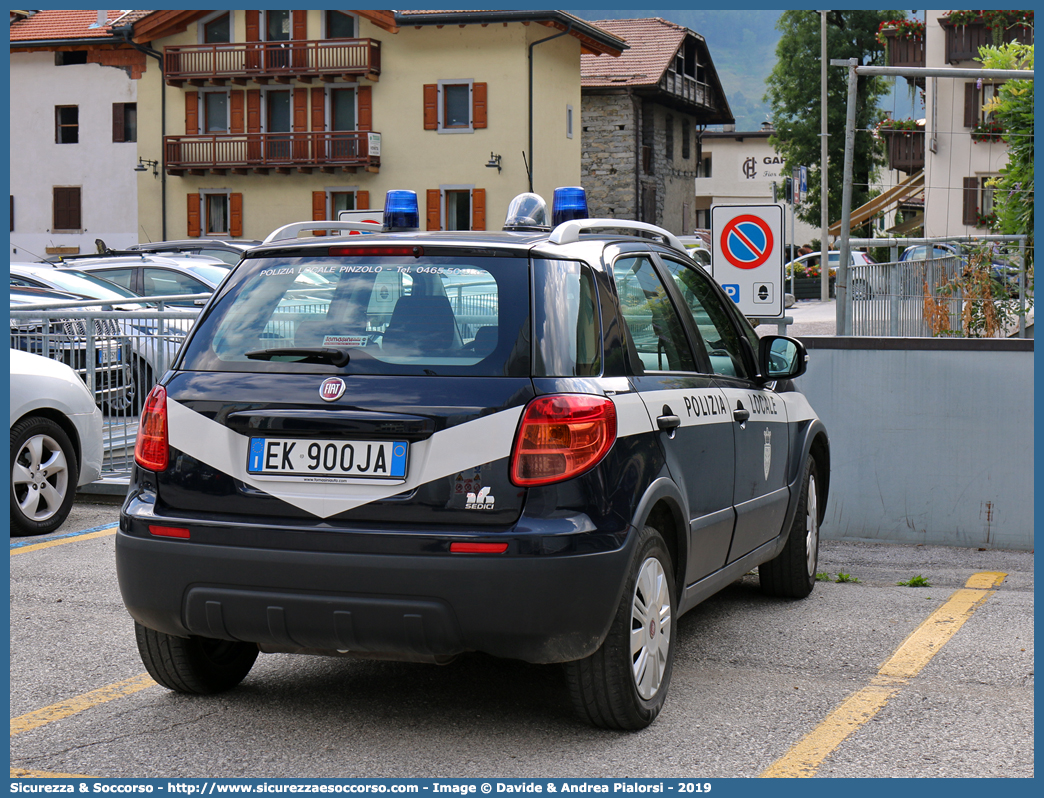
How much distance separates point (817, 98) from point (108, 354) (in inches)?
2233

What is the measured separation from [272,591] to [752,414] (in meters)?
2.47

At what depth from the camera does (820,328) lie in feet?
100

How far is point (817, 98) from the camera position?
2464 inches

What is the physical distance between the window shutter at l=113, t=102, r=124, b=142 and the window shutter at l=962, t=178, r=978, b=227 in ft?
100

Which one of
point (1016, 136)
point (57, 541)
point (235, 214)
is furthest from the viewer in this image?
point (235, 214)

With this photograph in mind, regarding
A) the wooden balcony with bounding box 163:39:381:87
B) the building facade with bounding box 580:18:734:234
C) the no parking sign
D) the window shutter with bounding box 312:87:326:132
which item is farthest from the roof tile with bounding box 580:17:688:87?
the no parking sign

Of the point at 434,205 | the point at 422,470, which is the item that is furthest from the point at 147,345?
the point at 434,205

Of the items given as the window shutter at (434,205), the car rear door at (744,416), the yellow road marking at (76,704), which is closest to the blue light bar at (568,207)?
the car rear door at (744,416)

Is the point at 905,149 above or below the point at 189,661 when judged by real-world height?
above

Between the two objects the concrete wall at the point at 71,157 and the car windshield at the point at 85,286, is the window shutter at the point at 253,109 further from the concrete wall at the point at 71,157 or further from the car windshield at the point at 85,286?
the car windshield at the point at 85,286

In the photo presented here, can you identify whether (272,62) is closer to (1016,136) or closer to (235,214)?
(235,214)

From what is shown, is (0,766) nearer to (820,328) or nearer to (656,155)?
(820,328)

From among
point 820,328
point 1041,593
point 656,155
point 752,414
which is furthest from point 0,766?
point 656,155

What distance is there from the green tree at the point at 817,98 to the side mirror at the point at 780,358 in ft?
186
